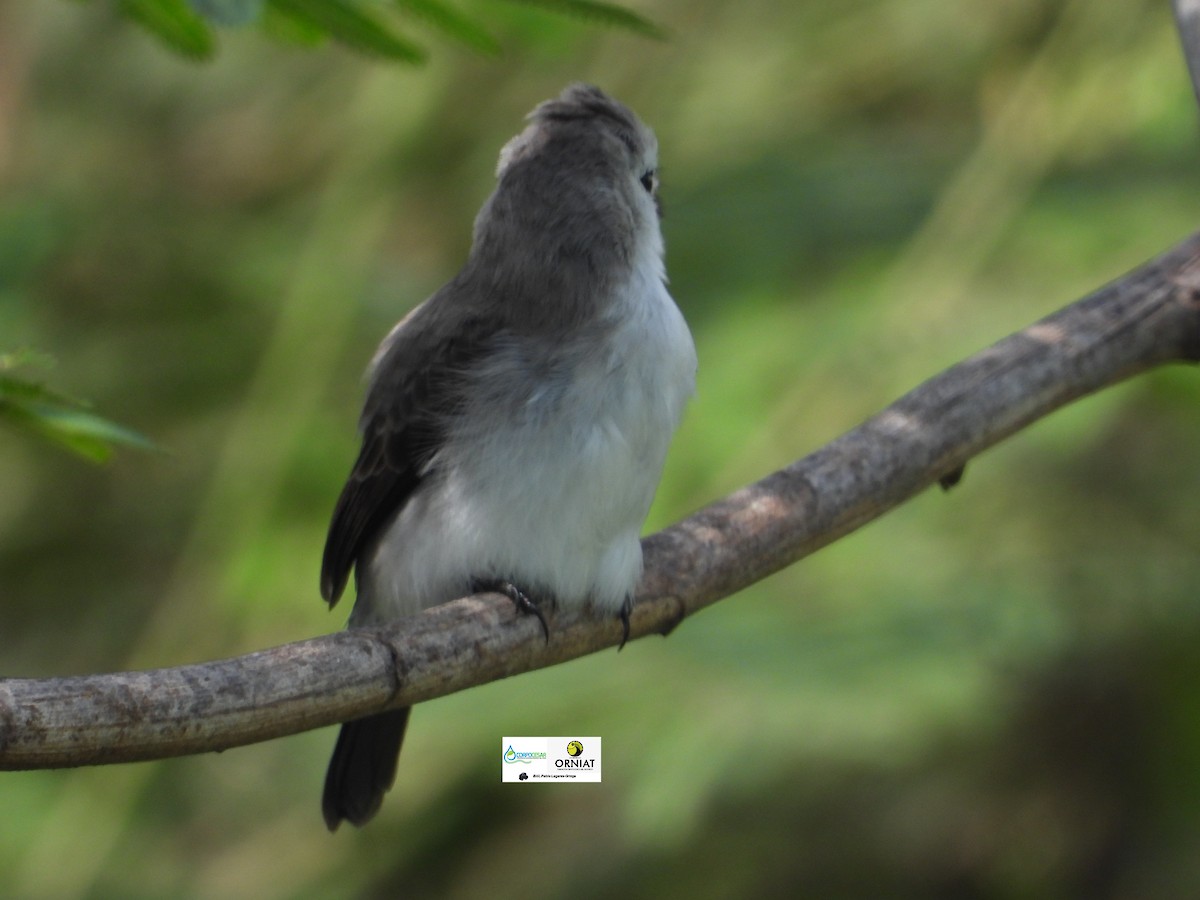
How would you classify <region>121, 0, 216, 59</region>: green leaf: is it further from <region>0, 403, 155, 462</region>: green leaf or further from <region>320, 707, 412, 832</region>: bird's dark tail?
<region>320, 707, 412, 832</region>: bird's dark tail

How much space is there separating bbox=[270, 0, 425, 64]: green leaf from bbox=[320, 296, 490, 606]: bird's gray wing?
1.05 metres

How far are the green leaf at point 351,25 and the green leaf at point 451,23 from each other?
0.06m

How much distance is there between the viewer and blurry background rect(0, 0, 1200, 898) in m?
3.93

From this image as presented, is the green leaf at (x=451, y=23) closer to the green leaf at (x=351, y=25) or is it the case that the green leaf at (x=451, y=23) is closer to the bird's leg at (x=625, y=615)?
the green leaf at (x=351, y=25)

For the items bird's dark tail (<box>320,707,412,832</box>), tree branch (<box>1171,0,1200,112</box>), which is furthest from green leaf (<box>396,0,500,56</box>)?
bird's dark tail (<box>320,707,412,832</box>)

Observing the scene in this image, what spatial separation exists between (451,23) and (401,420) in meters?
1.29

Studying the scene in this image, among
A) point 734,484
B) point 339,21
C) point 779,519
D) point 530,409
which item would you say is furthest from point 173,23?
point 734,484

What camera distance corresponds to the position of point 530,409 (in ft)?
9.23

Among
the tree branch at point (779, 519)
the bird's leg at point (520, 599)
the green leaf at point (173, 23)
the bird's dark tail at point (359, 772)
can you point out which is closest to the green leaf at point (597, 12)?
the green leaf at point (173, 23)

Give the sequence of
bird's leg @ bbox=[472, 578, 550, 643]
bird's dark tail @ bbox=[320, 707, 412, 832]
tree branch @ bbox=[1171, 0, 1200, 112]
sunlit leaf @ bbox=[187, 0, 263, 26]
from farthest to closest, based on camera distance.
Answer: bird's dark tail @ bbox=[320, 707, 412, 832]
tree branch @ bbox=[1171, 0, 1200, 112]
bird's leg @ bbox=[472, 578, 550, 643]
sunlit leaf @ bbox=[187, 0, 263, 26]

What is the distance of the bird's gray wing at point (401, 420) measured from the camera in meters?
2.98

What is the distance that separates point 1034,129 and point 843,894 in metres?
2.67

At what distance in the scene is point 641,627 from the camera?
2.79 m

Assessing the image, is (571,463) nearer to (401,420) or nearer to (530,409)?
(530,409)
